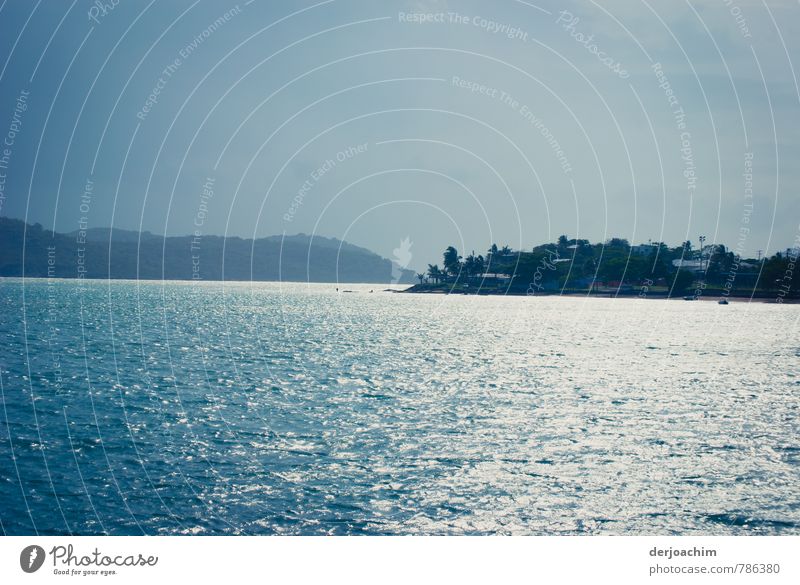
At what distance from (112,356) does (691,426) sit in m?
71.9

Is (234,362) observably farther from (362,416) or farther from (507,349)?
(507,349)

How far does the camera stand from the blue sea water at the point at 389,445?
2903cm

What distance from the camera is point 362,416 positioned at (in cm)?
5197

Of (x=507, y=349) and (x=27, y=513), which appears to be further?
(x=507, y=349)

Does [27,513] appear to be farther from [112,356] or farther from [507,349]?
[507,349]

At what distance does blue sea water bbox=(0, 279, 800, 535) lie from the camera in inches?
1143

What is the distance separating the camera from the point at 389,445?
42125 millimetres

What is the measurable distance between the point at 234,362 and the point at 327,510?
61.8m
